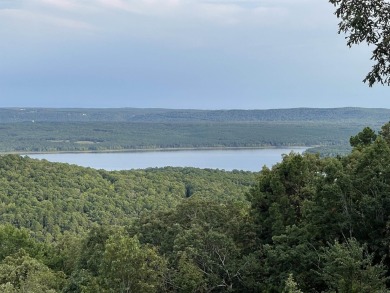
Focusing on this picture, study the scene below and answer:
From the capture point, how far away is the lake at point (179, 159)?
376 feet

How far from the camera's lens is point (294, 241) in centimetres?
1647

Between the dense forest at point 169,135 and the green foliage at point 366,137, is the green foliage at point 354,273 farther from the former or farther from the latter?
the dense forest at point 169,135

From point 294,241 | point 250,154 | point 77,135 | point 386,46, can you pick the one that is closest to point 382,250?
point 294,241

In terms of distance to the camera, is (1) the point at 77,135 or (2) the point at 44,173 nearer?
(2) the point at 44,173

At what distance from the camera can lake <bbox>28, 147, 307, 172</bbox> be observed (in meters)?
115

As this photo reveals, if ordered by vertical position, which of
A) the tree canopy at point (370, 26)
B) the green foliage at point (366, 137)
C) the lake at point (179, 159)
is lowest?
the lake at point (179, 159)

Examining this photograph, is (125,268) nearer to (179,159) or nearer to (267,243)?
(267,243)

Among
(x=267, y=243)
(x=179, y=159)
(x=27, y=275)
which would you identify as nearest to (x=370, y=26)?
(x=267, y=243)

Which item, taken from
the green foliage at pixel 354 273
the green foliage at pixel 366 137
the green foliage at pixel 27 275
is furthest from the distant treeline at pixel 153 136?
the green foliage at pixel 354 273

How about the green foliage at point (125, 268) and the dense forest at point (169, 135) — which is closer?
the green foliage at point (125, 268)

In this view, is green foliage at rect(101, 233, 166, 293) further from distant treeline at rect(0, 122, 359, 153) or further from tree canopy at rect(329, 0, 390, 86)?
distant treeline at rect(0, 122, 359, 153)

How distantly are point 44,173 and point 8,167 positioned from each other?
15.1 ft

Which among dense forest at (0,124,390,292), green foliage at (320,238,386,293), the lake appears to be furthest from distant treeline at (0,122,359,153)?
green foliage at (320,238,386,293)

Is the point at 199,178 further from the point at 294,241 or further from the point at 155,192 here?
the point at 294,241
